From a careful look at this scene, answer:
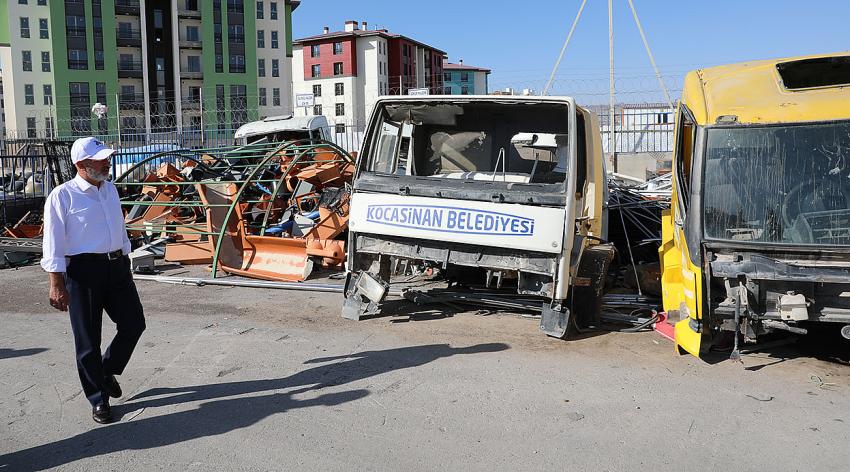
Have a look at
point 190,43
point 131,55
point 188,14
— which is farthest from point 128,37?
point 188,14

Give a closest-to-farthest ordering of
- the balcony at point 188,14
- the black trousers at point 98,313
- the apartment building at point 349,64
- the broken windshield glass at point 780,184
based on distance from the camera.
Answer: the black trousers at point 98,313
the broken windshield glass at point 780,184
the balcony at point 188,14
the apartment building at point 349,64

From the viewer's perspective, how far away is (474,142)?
8148 millimetres

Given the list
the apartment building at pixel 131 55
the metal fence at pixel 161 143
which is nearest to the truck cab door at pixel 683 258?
the metal fence at pixel 161 143

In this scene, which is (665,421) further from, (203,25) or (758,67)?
(203,25)

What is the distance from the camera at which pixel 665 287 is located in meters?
6.55

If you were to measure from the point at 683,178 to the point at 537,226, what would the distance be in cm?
135

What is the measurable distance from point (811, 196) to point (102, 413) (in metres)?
5.24

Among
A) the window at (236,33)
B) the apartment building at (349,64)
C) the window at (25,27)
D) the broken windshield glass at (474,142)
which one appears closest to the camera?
the broken windshield glass at (474,142)

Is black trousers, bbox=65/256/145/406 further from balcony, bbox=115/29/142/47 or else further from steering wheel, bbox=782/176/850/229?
balcony, bbox=115/29/142/47

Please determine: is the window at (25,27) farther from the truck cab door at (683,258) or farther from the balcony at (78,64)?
the truck cab door at (683,258)

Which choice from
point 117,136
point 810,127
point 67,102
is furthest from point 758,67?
point 67,102

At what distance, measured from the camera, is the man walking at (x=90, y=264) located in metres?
4.43

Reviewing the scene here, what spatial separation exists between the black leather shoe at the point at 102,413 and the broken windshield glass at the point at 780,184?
4455 millimetres

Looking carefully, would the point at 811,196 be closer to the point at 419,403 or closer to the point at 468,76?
the point at 419,403
